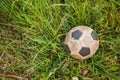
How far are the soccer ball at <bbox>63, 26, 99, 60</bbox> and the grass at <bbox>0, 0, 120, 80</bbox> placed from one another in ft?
0.36

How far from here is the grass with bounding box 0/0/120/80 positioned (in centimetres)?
256

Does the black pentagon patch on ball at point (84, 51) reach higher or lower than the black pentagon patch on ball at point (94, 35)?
lower

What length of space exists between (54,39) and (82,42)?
0.31 m

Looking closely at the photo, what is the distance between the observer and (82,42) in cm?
240

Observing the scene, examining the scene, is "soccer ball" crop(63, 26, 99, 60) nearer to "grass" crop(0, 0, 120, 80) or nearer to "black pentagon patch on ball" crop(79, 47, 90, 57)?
"black pentagon patch on ball" crop(79, 47, 90, 57)

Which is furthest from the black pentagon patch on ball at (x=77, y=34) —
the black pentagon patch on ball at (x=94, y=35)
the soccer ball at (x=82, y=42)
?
the black pentagon patch on ball at (x=94, y=35)

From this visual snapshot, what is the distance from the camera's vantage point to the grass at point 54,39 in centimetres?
256

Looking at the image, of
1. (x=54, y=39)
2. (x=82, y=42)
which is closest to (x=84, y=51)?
(x=82, y=42)

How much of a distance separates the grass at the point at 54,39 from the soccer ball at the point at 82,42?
110mm

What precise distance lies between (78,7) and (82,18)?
10cm

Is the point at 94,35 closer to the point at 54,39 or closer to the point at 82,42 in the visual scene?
the point at 82,42

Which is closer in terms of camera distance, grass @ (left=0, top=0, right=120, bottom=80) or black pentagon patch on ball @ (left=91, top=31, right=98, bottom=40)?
black pentagon patch on ball @ (left=91, top=31, right=98, bottom=40)

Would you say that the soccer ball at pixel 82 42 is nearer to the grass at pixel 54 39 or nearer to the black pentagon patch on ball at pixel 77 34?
the black pentagon patch on ball at pixel 77 34

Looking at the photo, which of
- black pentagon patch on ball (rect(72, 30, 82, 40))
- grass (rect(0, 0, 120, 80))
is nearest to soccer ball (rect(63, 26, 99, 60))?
black pentagon patch on ball (rect(72, 30, 82, 40))
